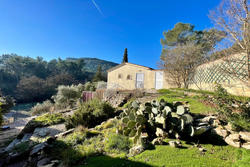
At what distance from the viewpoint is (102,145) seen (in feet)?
9.78

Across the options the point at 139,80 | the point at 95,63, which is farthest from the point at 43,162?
the point at 95,63

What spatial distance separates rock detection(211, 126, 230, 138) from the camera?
244cm

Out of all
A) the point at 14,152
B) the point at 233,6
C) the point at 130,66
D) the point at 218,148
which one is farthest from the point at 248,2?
the point at 130,66

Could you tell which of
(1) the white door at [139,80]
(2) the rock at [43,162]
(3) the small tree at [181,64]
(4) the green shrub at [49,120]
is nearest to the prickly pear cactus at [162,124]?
(2) the rock at [43,162]

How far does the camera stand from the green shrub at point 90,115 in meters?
4.76

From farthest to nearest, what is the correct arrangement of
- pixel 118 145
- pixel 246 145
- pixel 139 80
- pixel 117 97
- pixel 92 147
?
pixel 139 80
pixel 117 97
pixel 92 147
pixel 118 145
pixel 246 145

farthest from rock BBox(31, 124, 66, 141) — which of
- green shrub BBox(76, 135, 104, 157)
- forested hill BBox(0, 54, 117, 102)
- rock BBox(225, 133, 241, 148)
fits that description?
forested hill BBox(0, 54, 117, 102)

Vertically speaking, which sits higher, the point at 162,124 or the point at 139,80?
the point at 139,80

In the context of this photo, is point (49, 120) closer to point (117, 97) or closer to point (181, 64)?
point (117, 97)

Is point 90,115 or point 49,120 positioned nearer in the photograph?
point 90,115

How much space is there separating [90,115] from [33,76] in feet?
88.2

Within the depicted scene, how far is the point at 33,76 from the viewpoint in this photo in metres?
23.9

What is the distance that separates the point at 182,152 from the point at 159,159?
0.53 metres

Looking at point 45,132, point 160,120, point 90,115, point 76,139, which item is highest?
point 160,120
